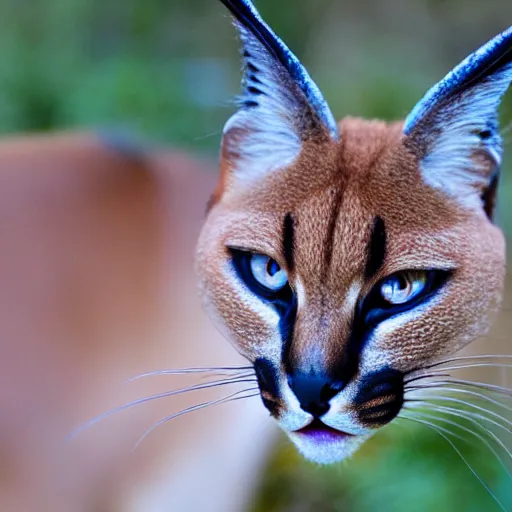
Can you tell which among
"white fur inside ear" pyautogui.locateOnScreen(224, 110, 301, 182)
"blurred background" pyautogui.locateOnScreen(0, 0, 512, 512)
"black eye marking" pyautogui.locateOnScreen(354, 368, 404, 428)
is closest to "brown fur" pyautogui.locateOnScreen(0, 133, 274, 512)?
"blurred background" pyautogui.locateOnScreen(0, 0, 512, 512)

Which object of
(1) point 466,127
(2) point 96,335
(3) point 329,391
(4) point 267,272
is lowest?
(2) point 96,335

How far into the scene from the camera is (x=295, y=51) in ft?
6.06

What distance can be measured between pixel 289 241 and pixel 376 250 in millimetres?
90

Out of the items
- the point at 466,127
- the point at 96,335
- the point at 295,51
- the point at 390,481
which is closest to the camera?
the point at 466,127

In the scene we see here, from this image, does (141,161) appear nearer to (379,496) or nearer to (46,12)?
(379,496)

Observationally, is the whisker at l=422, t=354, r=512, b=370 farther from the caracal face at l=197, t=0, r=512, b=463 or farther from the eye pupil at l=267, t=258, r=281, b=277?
the eye pupil at l=267, t=258, r=281, b=277

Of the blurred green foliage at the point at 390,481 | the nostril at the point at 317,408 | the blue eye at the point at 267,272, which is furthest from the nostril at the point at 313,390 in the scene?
the blurred green foliage at the point at 390,481

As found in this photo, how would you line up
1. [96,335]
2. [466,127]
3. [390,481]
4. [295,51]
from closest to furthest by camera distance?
[466,127]
[96,335]
[390,481]
[295,51]

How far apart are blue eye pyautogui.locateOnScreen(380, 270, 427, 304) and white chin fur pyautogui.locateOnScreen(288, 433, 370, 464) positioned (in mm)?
161

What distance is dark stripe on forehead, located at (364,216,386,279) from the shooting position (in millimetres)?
774

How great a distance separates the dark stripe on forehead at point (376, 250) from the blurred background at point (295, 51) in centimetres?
69

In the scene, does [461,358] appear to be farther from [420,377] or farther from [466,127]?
[466,127]

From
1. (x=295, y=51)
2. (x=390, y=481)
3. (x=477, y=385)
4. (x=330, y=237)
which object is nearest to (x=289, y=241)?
(x=330, y=237)

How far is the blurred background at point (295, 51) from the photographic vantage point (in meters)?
1.51
